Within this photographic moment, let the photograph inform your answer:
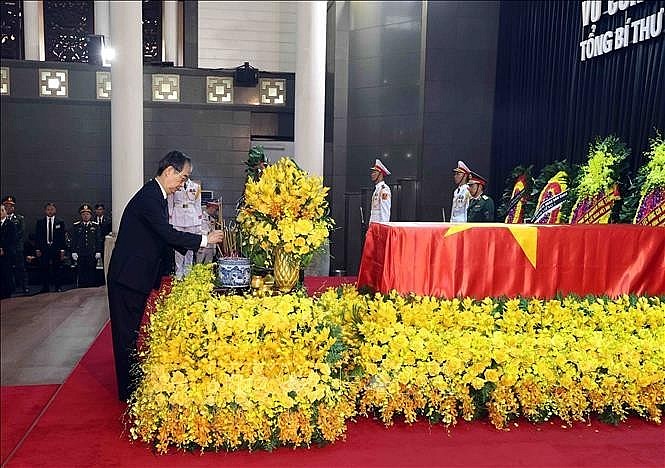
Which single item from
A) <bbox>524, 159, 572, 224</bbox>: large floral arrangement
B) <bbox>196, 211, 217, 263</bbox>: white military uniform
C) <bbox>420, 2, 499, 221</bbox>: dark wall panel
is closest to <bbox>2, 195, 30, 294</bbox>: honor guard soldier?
<bbox>196, 211, 217, 263</bbox>: white military uniform

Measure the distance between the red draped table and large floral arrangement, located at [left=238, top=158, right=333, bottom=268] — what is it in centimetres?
41

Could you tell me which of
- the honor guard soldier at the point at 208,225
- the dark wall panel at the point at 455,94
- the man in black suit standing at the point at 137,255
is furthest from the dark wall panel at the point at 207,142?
the man in black suit standing at the point at 137,255

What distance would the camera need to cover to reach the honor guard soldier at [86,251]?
780cm

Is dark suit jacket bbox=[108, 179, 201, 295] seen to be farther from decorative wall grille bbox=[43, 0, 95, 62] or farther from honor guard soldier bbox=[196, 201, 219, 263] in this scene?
decorative wall grille bbox=[43, 0, 95, 62]

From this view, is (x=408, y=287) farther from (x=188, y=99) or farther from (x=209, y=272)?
(x=188, y=99)

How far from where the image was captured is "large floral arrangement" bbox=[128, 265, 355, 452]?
2740 mm

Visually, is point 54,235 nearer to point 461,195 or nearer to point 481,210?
point 461,195

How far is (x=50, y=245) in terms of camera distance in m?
7.83

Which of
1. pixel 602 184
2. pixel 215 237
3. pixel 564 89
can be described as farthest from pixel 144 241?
pixel 564 89

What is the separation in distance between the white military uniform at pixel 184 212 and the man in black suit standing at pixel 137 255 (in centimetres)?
347

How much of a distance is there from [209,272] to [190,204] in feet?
12.7

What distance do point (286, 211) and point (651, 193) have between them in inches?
120

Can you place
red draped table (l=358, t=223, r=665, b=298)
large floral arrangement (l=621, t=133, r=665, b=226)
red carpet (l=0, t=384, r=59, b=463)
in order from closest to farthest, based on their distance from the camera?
red carpet (l=0, t=384, r=59, b=463) → red draped table (l=358, t=223, r=665, b=298) → large floral arrangement (l=621, t=133, r=665, b=226)

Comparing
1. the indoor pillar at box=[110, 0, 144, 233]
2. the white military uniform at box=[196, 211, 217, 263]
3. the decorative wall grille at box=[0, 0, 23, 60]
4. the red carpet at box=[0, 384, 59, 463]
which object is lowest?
the red carpet at box=[0, 384, 59, 463]
